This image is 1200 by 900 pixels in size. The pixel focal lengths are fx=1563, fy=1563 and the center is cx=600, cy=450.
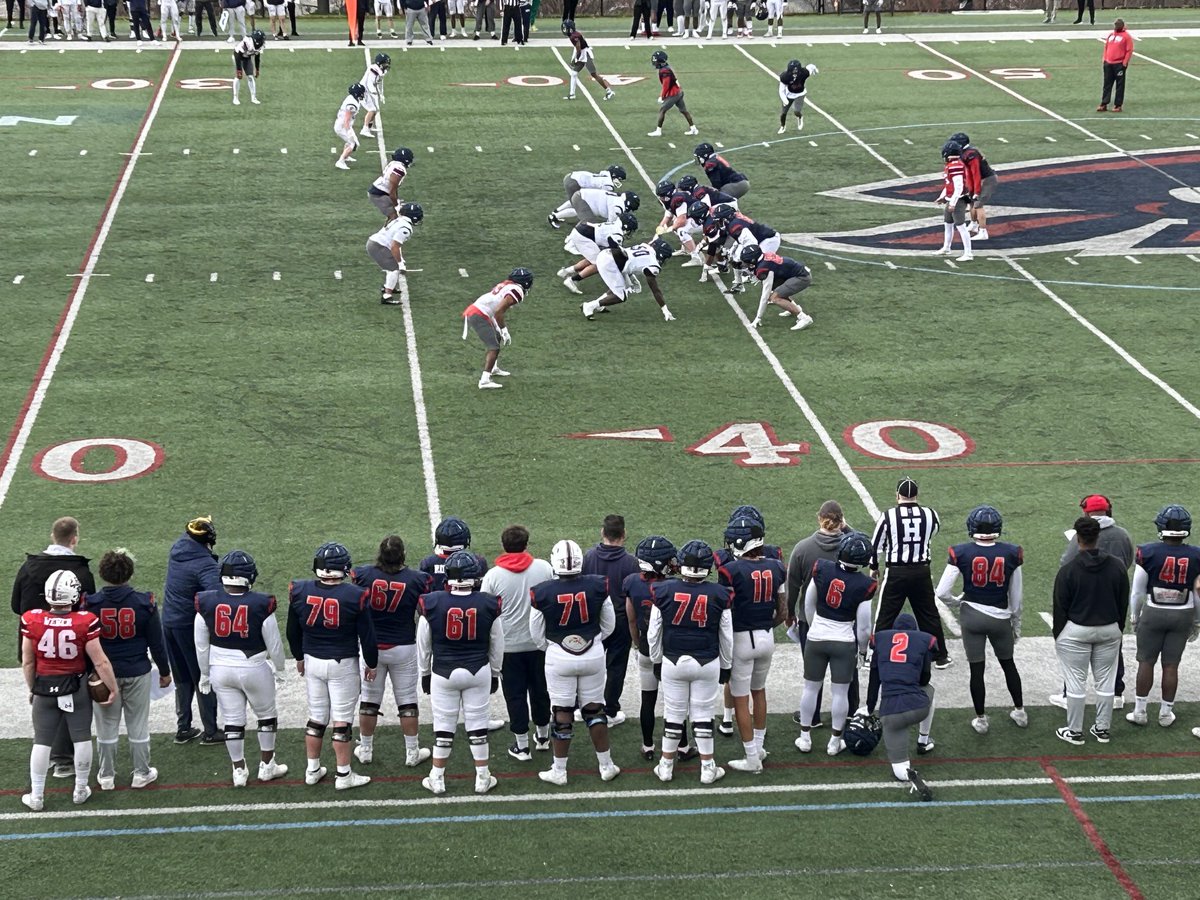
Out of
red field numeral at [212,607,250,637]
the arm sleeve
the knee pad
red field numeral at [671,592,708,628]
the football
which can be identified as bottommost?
the knee pad

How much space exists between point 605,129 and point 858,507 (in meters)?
17.5

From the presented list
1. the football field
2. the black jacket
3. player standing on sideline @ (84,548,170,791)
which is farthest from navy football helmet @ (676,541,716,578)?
player standing on sideline @ (84,548,170,791)

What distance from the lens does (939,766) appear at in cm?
1085

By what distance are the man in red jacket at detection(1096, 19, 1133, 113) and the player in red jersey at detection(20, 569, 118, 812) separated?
28.0 metres

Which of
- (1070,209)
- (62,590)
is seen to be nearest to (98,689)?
(62,590)

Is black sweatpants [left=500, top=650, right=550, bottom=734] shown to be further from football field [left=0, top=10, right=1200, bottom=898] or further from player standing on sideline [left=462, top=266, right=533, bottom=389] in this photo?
player standing on sideline [left=462, top=266, right=533, bottom=389]

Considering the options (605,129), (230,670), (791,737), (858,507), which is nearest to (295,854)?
(230,670)

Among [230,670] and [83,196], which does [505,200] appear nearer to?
[83,196]

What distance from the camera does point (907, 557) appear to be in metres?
11.9

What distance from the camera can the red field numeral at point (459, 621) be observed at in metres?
10.2

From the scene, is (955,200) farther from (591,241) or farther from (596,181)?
Result: (591,241)

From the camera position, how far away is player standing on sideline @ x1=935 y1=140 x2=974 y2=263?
23250 millimetres

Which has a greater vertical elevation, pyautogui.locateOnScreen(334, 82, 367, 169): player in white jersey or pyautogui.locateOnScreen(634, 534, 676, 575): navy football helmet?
pyautogui.locateOnScreen(334, 82, 367, 169): player in white jersey

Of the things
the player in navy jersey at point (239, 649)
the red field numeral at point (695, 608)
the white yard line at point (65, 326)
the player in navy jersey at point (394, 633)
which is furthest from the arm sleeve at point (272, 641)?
the white yard line at point (65, 326)
